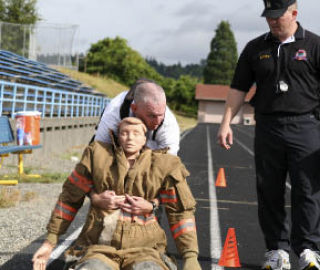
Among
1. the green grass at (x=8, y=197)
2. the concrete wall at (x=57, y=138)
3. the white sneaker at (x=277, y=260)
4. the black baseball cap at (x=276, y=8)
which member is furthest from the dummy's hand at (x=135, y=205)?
the concrete wall at (x=57, y=138)

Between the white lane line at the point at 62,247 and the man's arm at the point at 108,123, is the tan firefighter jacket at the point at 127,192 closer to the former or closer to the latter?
the man's arm at the point at 108,123

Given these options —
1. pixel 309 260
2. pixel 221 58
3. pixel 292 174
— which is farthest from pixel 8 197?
pixel 221 58

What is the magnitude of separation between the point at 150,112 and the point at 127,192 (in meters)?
0.52

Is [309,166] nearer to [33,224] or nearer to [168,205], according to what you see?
[168,205]

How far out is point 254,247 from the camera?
19.5 ft

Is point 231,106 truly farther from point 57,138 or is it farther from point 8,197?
point 57,138

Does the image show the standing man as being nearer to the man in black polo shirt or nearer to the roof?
the man in black polo shirt

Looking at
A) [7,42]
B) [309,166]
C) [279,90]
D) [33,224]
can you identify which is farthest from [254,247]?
[7,42]

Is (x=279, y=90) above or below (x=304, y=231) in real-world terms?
above

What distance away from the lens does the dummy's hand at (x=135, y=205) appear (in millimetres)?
3490

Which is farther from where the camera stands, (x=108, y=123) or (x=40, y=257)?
(x=108, y=123)

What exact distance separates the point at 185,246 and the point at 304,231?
1611 millimetres

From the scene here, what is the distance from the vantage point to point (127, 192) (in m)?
3.54

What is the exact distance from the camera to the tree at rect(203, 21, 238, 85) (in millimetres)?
107188
